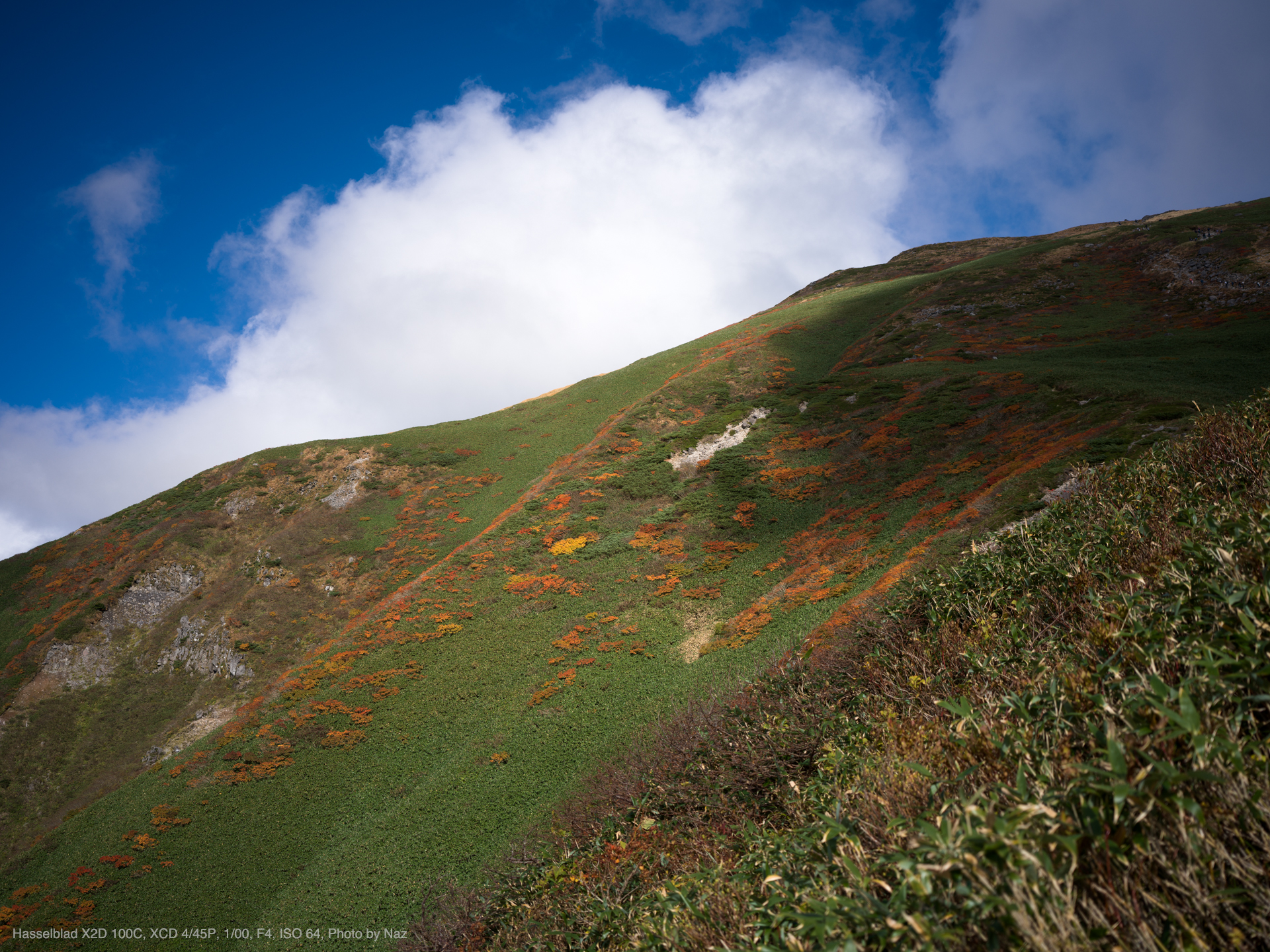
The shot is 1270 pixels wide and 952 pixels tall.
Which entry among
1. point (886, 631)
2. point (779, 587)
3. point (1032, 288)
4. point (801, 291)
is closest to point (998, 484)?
point (779, 587)

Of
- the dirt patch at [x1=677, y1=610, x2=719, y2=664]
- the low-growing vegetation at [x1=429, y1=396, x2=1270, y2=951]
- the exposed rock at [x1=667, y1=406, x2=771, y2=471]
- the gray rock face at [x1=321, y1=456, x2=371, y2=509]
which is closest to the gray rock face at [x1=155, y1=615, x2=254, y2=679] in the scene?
the gray rock face at [x1=321, y1=456, x2=371, y2=509]

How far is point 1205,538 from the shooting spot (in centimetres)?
757

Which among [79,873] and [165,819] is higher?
[165,819]

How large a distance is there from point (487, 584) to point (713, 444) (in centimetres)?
2116

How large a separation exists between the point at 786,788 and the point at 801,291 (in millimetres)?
112892

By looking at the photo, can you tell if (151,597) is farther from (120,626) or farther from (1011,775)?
(1011,775)

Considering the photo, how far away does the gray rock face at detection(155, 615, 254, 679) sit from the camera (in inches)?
1453

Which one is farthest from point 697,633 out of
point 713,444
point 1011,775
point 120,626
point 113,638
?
point 120,626

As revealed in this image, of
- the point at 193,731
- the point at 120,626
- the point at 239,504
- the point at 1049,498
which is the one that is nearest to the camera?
the point at 1049,498

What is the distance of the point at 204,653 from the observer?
37.9 m

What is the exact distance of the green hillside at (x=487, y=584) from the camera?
2106 centimetres

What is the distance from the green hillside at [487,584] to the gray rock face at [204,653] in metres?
0.25

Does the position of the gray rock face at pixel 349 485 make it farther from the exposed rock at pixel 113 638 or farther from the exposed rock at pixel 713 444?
the exposed rock at pixel 713 444

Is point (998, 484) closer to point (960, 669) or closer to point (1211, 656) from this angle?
point (960, 669)
